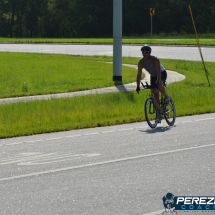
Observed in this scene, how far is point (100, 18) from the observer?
242 ft

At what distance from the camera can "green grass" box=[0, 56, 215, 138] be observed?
35.9 feet

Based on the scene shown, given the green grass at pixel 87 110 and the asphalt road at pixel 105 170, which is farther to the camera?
the green grass at pixel 87 110

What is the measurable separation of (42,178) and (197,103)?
863cm

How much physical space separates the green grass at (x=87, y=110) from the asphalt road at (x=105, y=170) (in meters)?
0.85

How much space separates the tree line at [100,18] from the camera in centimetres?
6894

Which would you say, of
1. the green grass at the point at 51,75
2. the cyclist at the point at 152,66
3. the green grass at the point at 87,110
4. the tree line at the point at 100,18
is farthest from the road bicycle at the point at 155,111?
the tree line at the point at 100,18

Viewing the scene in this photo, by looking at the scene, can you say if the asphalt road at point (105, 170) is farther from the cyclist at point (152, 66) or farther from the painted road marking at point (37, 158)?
the cyclist at point (152, 66)

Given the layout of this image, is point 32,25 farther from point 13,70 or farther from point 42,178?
point 42,178

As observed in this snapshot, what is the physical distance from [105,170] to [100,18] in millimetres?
68967

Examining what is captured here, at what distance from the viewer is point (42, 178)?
6398 mm
